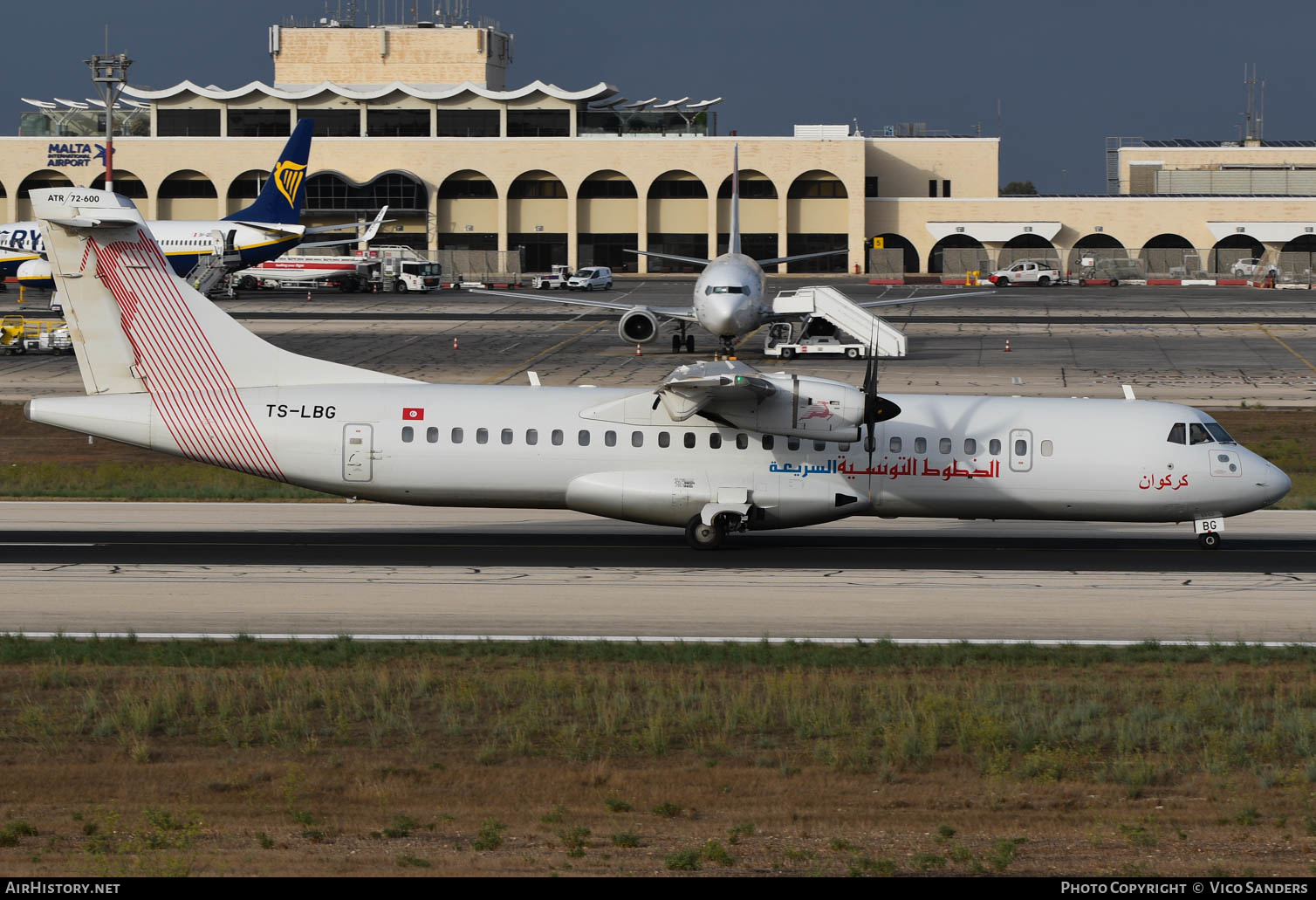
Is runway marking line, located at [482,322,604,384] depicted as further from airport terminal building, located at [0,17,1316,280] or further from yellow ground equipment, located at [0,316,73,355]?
airport terminal building, located at [0,17,1316,280]

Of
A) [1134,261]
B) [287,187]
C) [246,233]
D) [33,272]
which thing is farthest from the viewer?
[1134,261]

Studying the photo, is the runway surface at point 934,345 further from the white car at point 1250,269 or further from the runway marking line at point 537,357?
the white car at point 1250,269

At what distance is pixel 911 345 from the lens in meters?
70.0

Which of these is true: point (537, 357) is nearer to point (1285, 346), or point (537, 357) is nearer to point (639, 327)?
point (639, 327)

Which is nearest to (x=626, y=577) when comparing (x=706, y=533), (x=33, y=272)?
(x=706, y=533)

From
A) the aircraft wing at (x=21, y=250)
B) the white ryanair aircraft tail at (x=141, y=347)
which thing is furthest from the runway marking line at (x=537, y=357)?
the aircraft wing at (x=21, y=250)

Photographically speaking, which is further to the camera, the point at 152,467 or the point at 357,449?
the point at 152,467

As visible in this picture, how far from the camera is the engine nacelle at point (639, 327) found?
63.7 metres

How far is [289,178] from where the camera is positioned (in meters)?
92.2

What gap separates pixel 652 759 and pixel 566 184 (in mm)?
122197

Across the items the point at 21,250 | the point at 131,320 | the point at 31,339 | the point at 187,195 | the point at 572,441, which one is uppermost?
the point at 187,195

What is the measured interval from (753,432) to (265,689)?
12227 millimetres

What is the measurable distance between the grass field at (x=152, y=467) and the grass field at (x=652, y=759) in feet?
53.7

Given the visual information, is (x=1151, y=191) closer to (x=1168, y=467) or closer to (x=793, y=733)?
(x=1168, y=467)
